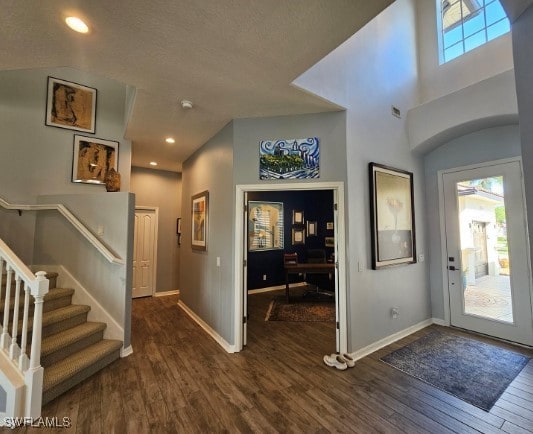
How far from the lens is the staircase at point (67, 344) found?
2225 mm

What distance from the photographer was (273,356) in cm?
290

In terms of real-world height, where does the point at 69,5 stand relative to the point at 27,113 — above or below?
below

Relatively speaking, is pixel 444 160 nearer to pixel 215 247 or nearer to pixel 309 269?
pixel 309 269

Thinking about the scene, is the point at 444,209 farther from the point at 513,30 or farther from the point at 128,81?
the point at 128,81

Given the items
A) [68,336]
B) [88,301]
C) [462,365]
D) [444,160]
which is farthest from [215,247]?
[444,160]

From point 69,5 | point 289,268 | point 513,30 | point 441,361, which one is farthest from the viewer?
point 289,268

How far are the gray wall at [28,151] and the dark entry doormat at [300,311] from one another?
3.67 meters

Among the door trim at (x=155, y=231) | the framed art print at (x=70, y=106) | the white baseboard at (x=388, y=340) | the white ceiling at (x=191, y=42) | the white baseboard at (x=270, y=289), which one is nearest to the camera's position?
the white ceiling at (x=191, y=42)

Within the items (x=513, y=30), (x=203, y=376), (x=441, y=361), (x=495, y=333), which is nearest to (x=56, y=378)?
(x=203, y=376)

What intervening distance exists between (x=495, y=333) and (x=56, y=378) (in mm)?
5079

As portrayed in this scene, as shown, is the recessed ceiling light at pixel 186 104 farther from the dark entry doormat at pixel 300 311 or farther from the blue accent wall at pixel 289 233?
the dark entry doormat at pixel 300 311

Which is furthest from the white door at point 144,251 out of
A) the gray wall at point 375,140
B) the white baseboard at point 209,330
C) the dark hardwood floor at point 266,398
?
the gray wall at point 375,140

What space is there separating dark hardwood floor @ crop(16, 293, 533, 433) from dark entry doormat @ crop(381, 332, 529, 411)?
0.09 meters

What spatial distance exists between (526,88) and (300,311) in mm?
4105
